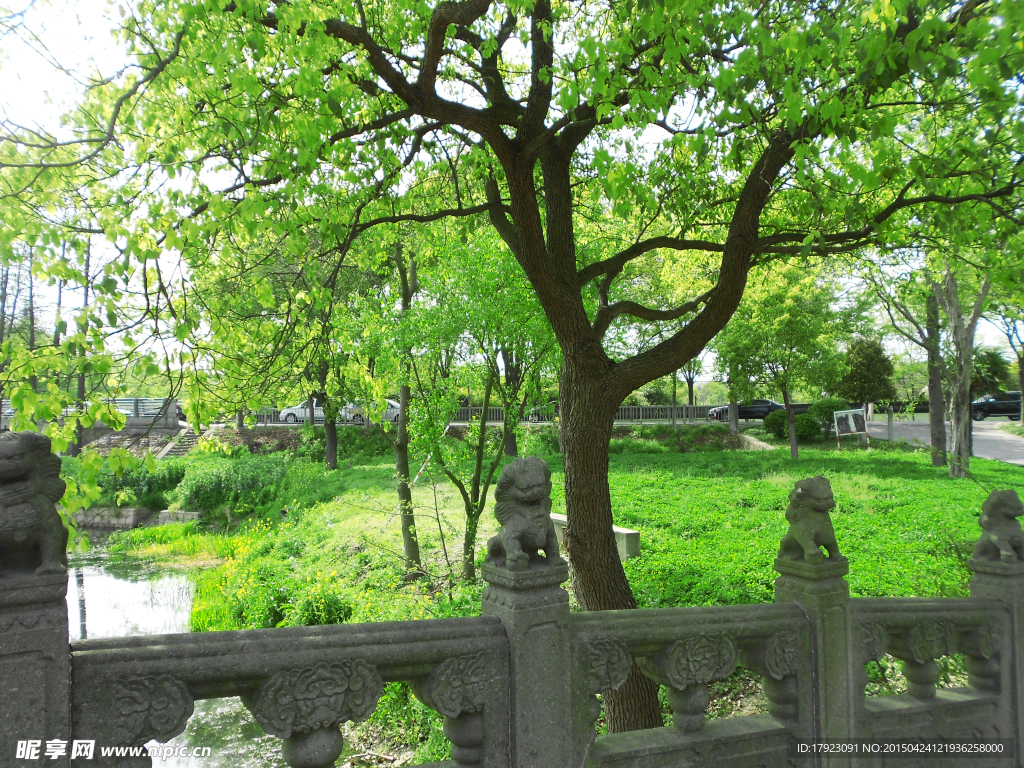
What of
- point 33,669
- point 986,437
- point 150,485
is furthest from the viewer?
point 986,437

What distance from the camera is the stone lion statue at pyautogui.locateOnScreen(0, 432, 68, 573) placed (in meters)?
2.32

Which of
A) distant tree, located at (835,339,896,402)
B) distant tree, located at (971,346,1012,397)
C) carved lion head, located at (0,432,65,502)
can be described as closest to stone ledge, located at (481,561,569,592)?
carved lion head, located at (0,432,65,502)

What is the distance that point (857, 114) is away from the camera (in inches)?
170

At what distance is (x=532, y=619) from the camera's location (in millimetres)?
2957

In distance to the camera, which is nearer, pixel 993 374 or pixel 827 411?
pixel 827 411

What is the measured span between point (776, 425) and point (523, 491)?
2871cm

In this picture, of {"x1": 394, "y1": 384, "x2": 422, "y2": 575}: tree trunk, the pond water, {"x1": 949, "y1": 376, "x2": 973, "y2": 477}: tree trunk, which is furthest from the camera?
{"x1": 949, "y1": 376, "x2": 973, "y2": 477}: tree trunk

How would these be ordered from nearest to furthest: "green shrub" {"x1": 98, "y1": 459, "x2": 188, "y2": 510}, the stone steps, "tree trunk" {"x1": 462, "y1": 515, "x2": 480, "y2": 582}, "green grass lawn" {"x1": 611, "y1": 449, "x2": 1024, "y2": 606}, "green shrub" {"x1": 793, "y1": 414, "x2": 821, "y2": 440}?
"green grass lawn" {"x1": 611, "y1": 449, "x2": 1024, "y2": 606} → "tree trunk" {"x1": 462, "y1": 515, "x2": 480, "y2": 582} → "green shrub" {"x1": 98, "y1": 459, "x2": 188, "y2": 510} → "green shrub" {"x1": 793, "y1": 414, "x2": 821, "y2": 440} → the stone steps

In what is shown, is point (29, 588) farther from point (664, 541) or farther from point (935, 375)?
point (935, 375)

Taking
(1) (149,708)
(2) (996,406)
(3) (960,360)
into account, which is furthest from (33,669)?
(2) (996,406)

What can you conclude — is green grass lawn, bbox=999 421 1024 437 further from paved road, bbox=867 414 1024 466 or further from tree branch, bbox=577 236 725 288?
tree branch, bbox=577 236 725 288

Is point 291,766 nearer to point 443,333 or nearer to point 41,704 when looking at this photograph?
point 41,704

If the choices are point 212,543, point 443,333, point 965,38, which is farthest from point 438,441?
point 212,543

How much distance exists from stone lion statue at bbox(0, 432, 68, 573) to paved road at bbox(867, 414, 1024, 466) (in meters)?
25.9
